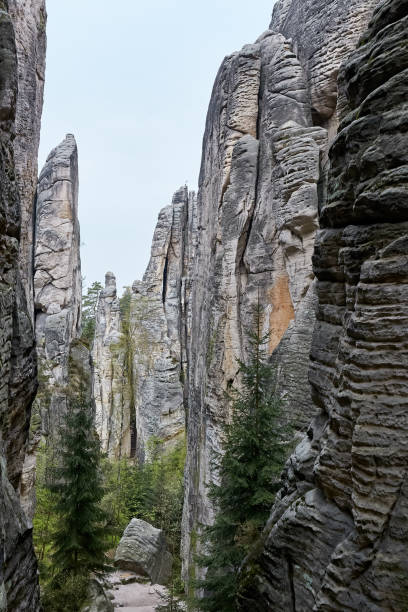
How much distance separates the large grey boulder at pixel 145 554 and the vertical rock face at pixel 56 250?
10.1 metres

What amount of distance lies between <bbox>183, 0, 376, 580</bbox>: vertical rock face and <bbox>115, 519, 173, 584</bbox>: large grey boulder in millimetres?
1562

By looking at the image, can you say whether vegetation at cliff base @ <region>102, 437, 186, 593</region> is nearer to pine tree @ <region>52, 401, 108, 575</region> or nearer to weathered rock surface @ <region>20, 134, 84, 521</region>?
weathered rock surface @ <region>20, 134, 84, 521</region>

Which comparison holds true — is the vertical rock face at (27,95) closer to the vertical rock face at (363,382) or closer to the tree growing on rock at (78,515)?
the tree growing on rock at (78,515)

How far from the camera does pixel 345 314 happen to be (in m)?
5.27

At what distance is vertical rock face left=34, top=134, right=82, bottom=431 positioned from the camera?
989 inches

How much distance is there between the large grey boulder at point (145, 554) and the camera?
17.5 metres

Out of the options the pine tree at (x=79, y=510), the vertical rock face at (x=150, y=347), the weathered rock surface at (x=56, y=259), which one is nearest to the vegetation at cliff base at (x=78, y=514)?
the pine tree at (x=79, y=510)

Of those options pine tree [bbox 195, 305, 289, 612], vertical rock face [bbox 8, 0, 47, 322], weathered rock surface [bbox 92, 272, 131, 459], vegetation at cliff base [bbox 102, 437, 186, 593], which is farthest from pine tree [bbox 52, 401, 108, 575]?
weathered rock surface [bbox 92, 272, 131, 459]

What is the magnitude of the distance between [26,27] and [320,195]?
13649 millimetres

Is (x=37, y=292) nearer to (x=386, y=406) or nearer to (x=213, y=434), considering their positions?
(x=213, y=434)

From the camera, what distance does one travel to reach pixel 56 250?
26203 mm

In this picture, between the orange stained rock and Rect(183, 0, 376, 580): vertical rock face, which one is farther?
the orange stained rock

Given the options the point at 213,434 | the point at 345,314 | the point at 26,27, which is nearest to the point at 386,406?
the point at 345,314

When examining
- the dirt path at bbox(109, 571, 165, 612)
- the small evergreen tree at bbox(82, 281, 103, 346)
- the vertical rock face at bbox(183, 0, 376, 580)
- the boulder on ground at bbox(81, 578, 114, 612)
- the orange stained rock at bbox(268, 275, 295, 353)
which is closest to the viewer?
the boulder on ground at bbox(81, 578, 114, 612)
